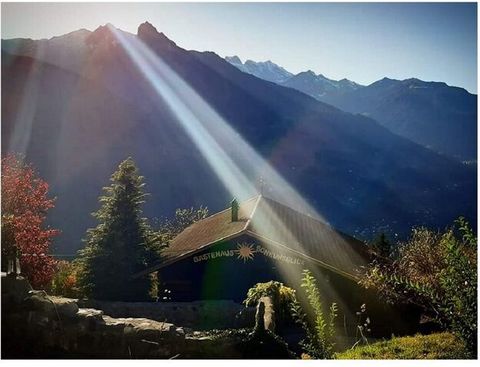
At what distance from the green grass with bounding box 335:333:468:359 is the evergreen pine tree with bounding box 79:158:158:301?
11691mm

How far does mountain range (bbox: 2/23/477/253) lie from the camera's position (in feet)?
307

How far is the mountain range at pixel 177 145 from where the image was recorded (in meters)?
93.6

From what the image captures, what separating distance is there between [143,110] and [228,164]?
26.3m

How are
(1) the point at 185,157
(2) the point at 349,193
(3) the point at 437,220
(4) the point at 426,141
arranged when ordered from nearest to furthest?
(3) the point at 437,220 → (1) the point at 185,157 → (2) the point at 349,193 → (4) the point at 426,141

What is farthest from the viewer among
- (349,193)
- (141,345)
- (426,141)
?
(426,141)

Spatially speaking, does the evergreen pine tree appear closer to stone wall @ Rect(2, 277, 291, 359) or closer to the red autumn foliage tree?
the red autumn foliage tree

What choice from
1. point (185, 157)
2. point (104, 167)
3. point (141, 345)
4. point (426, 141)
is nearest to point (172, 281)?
point (141, 345)

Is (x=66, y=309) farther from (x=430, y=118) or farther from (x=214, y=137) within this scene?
(x=430, y=118)

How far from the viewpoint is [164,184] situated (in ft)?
335

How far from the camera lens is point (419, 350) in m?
10.5

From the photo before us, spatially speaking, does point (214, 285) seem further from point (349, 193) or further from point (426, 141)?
point (426, 141)

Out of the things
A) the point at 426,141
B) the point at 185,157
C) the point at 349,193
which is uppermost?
the point at 426,141

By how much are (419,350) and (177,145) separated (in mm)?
106379

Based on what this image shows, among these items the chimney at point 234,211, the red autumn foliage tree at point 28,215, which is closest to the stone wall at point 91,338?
the red autumn foliage tree at point 28,215
